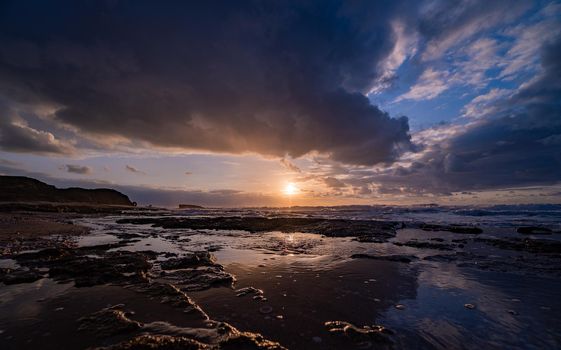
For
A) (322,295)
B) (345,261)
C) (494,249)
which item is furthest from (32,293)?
(494,249)

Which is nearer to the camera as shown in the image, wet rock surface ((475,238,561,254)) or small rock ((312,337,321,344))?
small rock ((312,337,321,344))

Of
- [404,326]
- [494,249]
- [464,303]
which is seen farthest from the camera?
[494,249]

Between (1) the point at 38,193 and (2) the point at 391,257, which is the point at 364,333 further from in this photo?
(1) the point at 38,193

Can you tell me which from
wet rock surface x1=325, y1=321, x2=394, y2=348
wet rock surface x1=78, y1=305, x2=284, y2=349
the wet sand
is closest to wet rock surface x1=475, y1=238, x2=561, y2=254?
the wet sand

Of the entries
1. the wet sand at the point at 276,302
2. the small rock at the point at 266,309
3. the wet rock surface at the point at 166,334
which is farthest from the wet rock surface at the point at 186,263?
the small rock at the point at 266,309

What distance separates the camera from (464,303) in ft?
19.5

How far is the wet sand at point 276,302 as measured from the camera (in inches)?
167

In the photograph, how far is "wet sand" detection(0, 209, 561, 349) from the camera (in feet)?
13.9

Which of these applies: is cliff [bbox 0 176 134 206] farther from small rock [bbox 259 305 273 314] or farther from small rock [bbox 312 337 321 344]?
small rock [bbox 312 337 321 344]

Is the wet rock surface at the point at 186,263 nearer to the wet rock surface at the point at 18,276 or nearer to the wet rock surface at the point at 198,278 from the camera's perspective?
the wet rock surface at the point at 198,278

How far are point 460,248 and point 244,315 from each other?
43.8ft

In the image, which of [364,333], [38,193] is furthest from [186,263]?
[38,193]

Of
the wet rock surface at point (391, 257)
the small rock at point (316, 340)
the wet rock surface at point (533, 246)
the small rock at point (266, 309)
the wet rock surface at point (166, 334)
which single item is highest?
the wet rock surface at point (533, 246)

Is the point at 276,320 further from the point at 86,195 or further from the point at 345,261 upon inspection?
the point at 86,195
